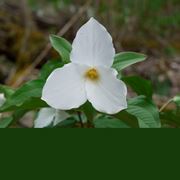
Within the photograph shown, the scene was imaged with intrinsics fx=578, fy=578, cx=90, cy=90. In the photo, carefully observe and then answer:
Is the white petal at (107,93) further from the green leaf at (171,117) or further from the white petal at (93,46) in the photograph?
the green leaf at (171,117)

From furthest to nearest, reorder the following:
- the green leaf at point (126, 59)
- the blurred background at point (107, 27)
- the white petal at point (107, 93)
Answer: the blurred background at point (107, 27) < the green leaf at point (126, 59) < the white petal at point (107, 93)

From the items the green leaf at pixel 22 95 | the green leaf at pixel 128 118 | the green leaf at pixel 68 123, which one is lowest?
the green leaf at pixel 68 123

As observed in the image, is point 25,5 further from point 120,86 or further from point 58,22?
point 120,86

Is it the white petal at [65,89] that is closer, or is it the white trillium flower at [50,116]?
the white petal at [65,89]

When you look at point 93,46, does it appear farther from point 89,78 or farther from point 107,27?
point 107,27

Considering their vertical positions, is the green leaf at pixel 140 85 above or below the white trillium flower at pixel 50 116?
above

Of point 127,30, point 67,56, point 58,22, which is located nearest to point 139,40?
point 127,30

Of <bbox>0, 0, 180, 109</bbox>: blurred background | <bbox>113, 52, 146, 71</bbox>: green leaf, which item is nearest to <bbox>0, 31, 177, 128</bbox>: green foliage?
<bbox>113, 52, 146, 71</bbox>: green leaf

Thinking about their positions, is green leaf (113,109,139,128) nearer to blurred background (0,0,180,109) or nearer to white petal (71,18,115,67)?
white petal (71,18,115,67)

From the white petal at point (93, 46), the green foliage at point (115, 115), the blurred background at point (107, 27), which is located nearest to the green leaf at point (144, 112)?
the green foliage at point (115, 115)
